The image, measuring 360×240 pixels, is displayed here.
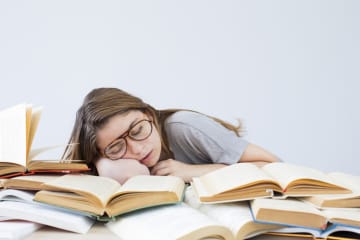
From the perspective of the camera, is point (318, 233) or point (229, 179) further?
point (229, 179)

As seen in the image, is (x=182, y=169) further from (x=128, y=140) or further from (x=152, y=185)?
(x=152, y=185)

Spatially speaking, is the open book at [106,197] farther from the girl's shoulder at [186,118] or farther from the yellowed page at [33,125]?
the girl's shoulder at [186,118]

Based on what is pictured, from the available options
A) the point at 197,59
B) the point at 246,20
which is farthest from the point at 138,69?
the point at 246,20

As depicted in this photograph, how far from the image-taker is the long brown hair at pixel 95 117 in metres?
1.83

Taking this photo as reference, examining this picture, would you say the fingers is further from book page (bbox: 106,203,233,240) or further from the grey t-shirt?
book page (bbox: 106,203,233,240)

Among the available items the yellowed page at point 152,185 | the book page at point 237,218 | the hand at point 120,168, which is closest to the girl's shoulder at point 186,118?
the hand at point 120,168

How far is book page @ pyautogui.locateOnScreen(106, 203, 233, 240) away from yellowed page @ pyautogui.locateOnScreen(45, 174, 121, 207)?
68 mm

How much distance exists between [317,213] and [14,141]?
2.90 feet

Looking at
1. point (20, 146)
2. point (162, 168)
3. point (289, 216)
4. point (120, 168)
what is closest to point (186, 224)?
point (289, 216)

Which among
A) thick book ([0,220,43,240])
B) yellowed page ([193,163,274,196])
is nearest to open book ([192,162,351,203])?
yellowed page ([193,163,274,196])

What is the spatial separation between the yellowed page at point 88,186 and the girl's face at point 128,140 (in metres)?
0.63

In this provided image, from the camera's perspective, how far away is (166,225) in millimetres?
864

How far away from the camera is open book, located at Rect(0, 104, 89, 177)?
124 cm

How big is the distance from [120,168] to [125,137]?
0.18 meters
